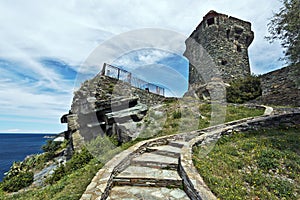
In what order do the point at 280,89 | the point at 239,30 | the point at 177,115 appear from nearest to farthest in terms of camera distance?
1. the point at 177,115
2. the point at 280,89
3. the point at 239,30

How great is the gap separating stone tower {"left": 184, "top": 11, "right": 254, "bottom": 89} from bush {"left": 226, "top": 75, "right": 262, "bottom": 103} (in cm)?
231

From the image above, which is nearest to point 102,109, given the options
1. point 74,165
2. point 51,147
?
point 74,165

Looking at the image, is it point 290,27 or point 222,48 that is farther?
point 222,48

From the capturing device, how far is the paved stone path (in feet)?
12.2

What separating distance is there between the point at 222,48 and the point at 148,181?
19.5 m

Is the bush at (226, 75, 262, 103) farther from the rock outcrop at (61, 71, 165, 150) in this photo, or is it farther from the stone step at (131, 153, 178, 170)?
the stone step at (131, 153, 178, 170)

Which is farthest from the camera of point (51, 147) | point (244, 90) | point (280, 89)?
point (51, 147)

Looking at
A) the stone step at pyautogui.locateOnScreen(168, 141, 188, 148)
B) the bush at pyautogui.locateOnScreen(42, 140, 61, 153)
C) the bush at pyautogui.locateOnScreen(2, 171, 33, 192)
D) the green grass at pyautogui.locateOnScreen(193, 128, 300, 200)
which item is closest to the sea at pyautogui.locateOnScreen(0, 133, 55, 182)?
the bush at pyautogui.locateOnScreen(42, 140, 61, 153)

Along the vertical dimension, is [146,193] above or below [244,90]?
below

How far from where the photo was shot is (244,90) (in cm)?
1611

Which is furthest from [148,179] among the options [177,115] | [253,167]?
[177,115]

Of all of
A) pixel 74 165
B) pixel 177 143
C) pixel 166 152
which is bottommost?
pixel 74 165

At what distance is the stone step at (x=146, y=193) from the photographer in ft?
11.9

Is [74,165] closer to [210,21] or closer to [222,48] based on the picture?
[222,48]
